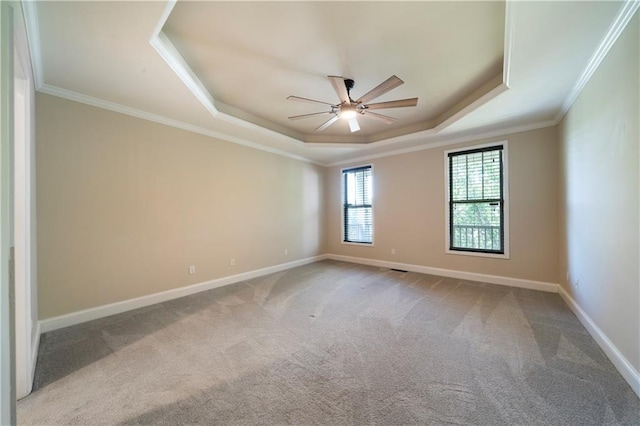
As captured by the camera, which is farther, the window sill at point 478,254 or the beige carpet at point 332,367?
the window sill at point 478,254

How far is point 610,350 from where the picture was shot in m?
1.97

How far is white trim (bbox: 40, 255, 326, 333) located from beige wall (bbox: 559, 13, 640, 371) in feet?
14.4

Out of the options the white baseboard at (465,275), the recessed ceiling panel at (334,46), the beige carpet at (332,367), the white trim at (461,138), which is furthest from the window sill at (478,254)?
the recessed ceiling panel at (334,46)

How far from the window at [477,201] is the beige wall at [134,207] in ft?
11.4

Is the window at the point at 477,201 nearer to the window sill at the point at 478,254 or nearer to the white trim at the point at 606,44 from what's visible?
the window sill at the point at 478,254

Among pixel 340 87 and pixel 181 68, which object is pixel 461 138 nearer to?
pixel 340 87

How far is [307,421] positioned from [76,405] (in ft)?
4.87

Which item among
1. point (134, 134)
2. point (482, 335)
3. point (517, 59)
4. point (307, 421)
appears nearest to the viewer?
point (307, 421)

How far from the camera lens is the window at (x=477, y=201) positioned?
404 centimetres

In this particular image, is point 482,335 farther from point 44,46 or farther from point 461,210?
Result: point 44,46

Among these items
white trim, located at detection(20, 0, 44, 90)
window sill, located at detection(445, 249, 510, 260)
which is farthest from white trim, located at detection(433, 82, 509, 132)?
white trim, located at detection(20, 0, 44, 90)

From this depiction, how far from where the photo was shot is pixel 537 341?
225cm

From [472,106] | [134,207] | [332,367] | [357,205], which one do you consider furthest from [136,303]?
[472,106]

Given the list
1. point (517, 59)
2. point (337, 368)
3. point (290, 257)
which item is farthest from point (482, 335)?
point (290, 257)
